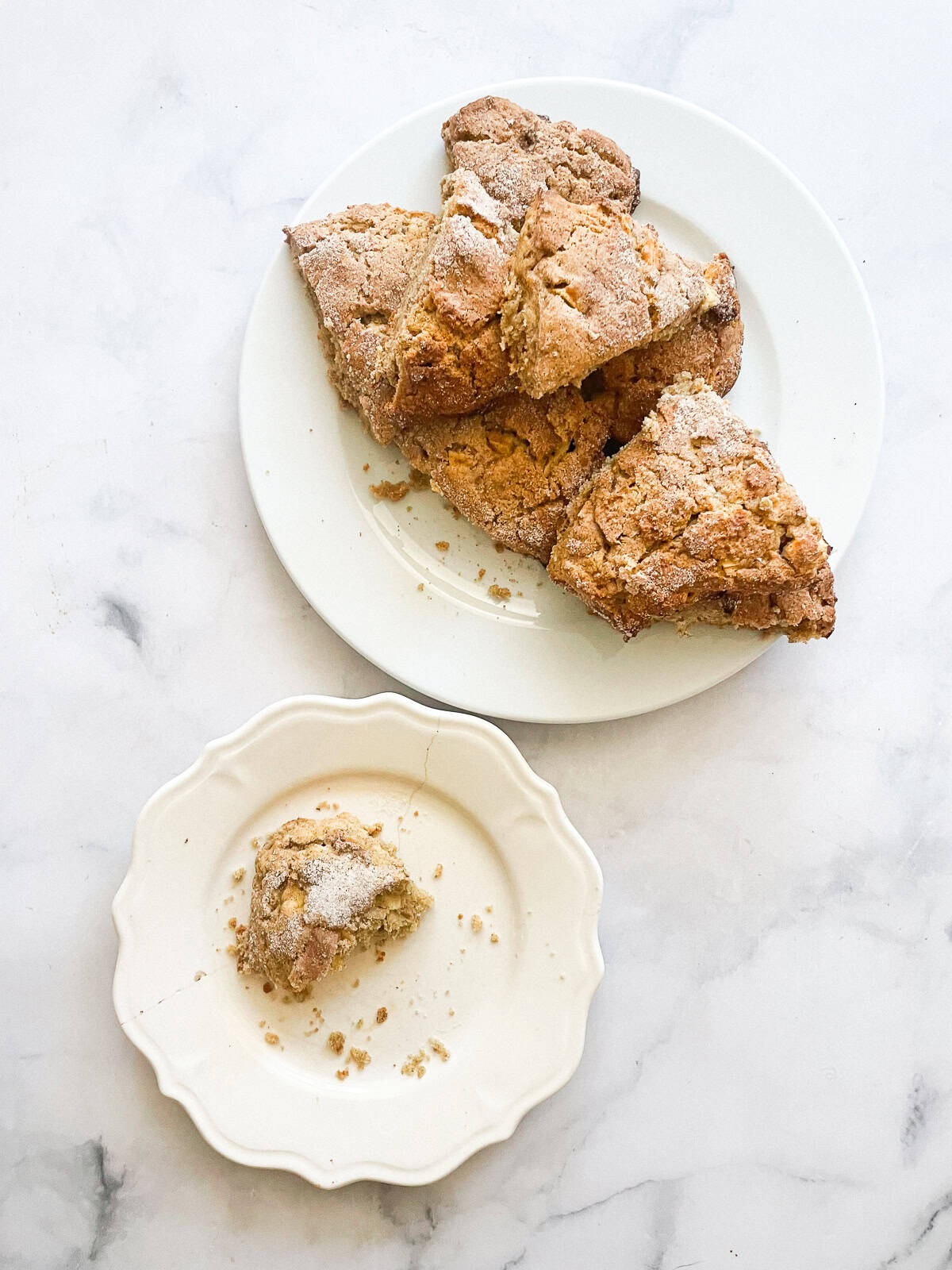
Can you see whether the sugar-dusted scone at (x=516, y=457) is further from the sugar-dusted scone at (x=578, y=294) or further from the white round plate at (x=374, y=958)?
the white round plate at (x=374, y=958)

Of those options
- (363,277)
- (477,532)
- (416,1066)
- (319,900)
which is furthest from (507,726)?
(363,277)

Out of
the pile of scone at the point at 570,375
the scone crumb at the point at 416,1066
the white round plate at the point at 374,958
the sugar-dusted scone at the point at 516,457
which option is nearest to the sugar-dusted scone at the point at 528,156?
the pile of scone at the point at 570,375

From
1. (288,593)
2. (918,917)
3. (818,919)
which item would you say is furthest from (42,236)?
(918,917)

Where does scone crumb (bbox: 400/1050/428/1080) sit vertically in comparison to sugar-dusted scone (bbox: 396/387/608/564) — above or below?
below

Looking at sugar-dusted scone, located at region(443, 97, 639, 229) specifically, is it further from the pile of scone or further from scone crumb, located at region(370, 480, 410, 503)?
scone crumb, located at region(370, 480, 410, 503)

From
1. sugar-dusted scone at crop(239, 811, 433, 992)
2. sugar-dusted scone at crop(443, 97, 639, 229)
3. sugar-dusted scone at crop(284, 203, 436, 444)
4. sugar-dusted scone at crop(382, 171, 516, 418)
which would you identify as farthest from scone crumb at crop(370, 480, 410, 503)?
sugar-dusted scone at crop(239, 811, 433, 992)

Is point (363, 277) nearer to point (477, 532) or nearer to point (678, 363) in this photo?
point (477, 532)
